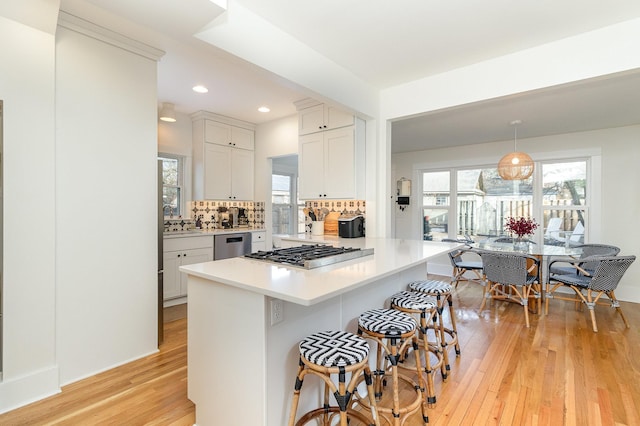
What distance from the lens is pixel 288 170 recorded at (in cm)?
625

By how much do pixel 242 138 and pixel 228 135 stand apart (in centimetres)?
25

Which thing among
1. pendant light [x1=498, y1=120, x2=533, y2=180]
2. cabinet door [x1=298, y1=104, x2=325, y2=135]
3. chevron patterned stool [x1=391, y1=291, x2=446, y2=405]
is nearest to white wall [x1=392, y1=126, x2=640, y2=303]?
pendant light [x1=498, y1=120, x2=533, y2=180]

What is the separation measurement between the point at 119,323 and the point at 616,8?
4103 millimetres

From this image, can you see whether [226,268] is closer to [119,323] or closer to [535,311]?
[119,323]

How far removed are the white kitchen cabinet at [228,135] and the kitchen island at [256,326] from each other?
316cm

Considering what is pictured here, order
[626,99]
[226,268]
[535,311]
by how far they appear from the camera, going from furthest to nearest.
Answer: [535,311]
[626,99]
[226,268]

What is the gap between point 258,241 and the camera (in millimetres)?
4859

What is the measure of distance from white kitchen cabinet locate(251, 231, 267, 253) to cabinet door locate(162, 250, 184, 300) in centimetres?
115

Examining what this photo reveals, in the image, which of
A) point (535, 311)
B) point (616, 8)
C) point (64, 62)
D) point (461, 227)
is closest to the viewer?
point (616, 8)

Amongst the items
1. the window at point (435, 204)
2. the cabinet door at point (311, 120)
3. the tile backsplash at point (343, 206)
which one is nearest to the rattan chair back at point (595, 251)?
the window at point (435, 204)

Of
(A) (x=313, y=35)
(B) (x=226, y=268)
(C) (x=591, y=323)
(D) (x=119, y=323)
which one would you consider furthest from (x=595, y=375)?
(D) (x=119, y=323)

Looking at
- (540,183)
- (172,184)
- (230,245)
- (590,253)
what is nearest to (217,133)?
(172,184)

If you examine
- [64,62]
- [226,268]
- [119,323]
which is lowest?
[119,323]

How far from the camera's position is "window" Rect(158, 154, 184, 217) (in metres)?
4.54
